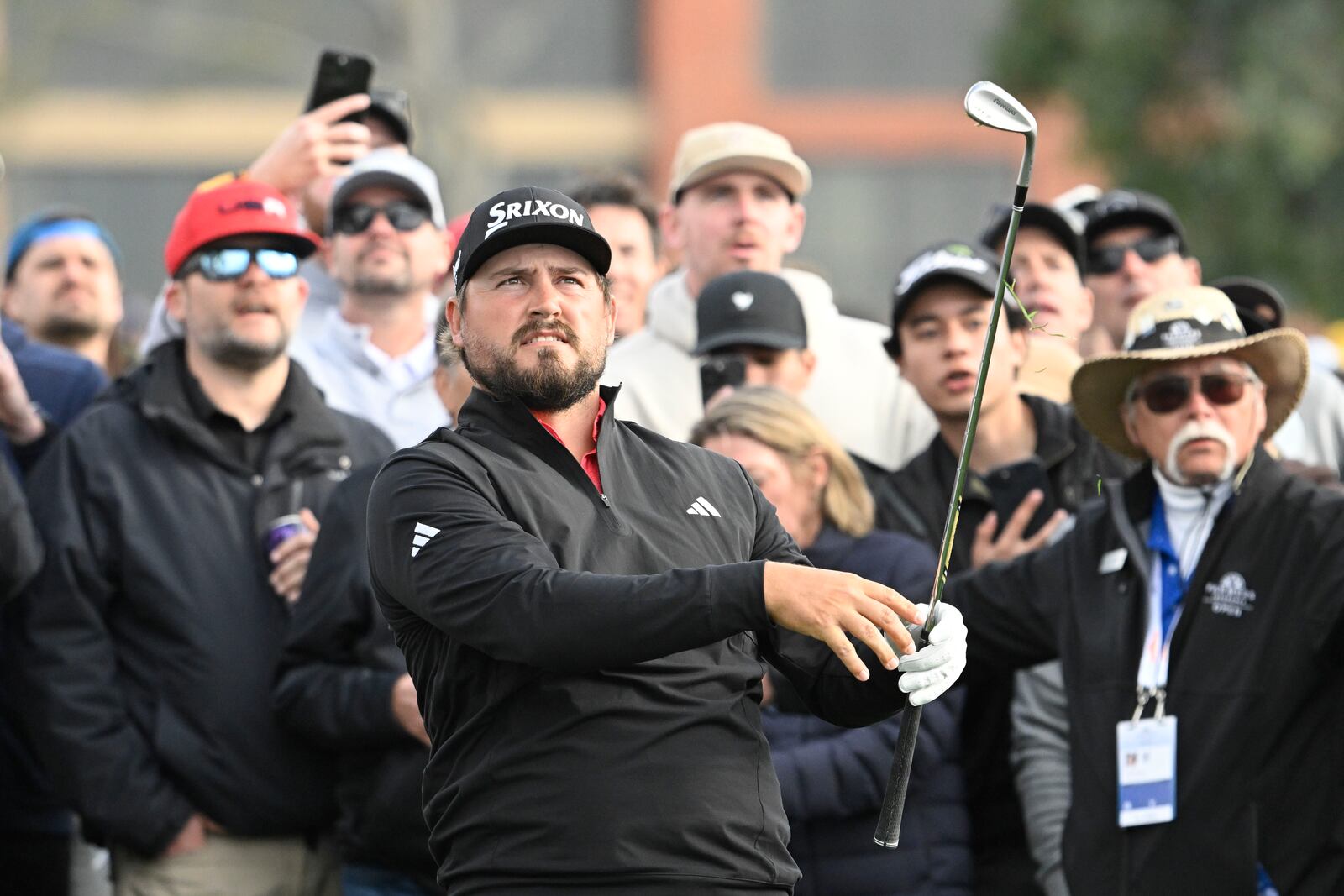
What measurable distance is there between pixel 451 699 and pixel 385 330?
3.56 m

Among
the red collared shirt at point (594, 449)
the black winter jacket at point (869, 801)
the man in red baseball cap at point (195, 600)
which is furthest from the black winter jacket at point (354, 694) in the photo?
the red collared shirt at point (594, 449)

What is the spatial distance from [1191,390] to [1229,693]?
911 mm

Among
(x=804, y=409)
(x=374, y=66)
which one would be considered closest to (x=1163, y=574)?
(x=804, y=409)

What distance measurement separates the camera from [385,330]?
7.76 m

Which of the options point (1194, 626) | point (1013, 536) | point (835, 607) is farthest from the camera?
point (1013, 536)

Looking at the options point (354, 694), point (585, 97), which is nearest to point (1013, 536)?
point (354, 694)

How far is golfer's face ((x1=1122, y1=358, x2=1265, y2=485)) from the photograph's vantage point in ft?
19.2

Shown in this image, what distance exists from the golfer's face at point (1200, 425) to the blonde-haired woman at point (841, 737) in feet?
2.54

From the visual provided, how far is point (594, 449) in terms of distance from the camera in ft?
15.2

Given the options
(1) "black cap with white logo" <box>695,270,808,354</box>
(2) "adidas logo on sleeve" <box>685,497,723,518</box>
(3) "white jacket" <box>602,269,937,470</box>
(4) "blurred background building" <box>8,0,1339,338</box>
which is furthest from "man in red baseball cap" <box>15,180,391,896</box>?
(4) "blurred background building" <box>8,0,1339,338</box>

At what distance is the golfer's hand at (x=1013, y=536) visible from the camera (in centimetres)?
652

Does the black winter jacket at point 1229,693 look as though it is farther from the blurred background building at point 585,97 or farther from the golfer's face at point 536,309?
the blurred background building at point 585,97

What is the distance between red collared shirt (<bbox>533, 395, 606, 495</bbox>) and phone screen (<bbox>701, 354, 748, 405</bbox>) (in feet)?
7.61

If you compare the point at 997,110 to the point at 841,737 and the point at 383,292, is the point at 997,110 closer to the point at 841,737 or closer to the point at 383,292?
Result: the point at 841,737
